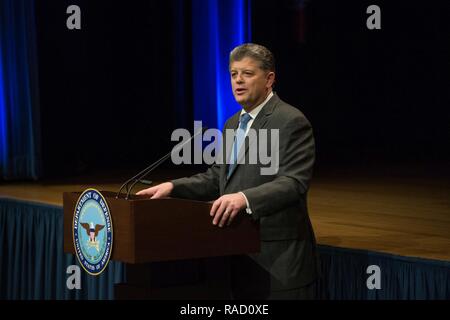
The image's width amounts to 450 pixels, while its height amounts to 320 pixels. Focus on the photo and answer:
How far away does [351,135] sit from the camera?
397 inches

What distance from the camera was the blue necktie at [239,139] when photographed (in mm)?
2896

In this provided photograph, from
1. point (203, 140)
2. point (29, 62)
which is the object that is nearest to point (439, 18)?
point (203, 140)

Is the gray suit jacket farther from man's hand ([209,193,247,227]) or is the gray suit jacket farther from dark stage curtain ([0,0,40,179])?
dark stage curtain ([0,0,40,179])

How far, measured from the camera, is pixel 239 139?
9.55 ft

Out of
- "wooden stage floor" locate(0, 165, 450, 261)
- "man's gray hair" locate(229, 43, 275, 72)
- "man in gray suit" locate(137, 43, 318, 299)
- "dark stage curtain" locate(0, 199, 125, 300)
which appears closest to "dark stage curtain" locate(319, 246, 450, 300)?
"wooden stage floor" locate(0, 165, 450, 261)

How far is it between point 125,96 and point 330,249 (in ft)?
18.0

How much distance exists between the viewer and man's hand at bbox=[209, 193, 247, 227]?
2619 millimetres

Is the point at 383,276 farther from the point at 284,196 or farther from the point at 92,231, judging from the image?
the point at 92,231

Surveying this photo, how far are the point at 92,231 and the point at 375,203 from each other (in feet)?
10.5

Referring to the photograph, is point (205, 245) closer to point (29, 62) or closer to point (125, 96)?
point (29, 62)

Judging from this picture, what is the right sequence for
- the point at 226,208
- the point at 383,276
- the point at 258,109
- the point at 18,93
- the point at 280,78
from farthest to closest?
the point at 280,78
the point at 18,93
the point at 383,276
the point at 258,109
the point at 226,208

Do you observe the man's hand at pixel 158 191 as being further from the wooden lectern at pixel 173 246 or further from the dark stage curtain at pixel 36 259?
the dark stage curtain at pixel 36 259

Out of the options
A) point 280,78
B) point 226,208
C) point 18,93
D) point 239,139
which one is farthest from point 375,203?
point 280,78
